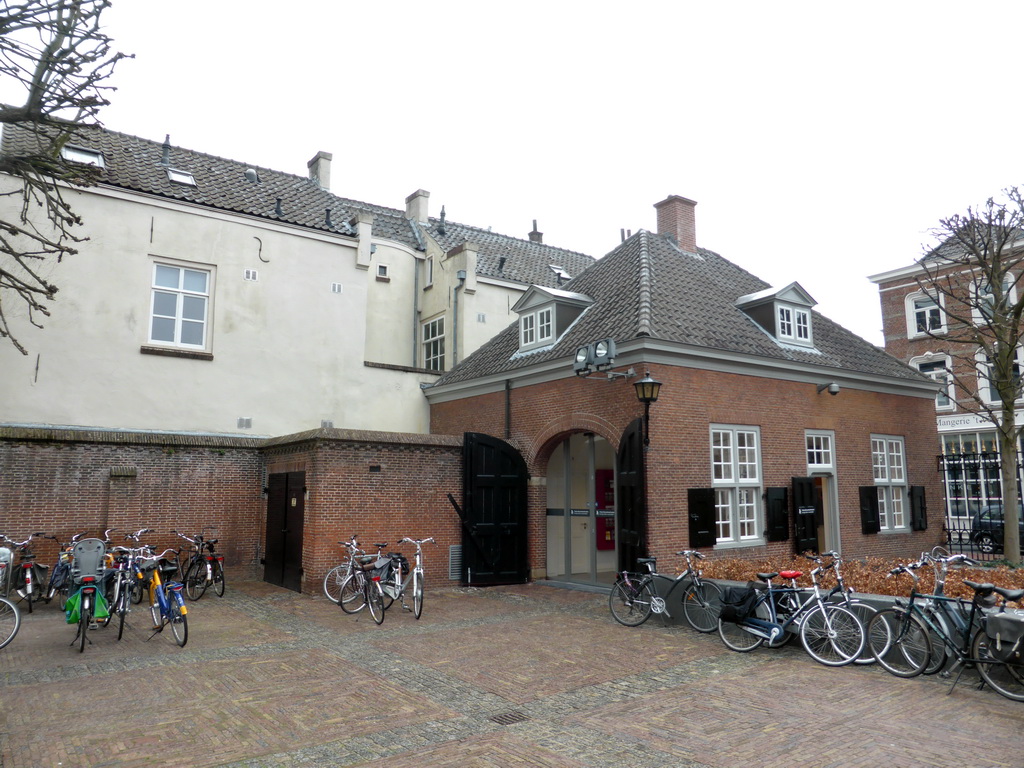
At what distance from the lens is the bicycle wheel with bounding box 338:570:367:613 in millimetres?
11461

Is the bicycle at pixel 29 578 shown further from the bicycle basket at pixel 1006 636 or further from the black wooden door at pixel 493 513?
the bicycle basket at pixel 1006 636

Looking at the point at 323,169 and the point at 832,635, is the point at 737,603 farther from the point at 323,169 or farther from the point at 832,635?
the point at 323,169

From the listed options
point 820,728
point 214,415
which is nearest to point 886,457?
point 820,728

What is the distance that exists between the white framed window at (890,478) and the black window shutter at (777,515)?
3.64m

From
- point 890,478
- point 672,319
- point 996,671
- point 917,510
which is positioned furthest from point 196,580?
point 917,510

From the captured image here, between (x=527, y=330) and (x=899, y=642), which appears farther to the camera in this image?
(x=527, y=330)

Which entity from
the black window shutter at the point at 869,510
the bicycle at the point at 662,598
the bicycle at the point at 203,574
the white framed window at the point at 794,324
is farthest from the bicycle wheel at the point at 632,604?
the black window shutter at the point at 869,510

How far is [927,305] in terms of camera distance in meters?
33.4

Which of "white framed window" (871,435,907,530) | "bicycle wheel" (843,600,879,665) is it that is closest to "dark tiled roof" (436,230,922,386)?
"white framed window" (871,435,907,530)

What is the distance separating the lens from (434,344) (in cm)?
2239

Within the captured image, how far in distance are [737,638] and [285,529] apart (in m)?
9.11

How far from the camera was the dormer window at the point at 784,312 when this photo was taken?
51.8 feet

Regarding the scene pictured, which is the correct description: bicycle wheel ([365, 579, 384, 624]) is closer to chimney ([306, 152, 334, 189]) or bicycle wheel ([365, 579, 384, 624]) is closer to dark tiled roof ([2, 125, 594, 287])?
dark tiled roof ([2, 125, 594, 287])

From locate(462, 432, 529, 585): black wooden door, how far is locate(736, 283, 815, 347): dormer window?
622cm
